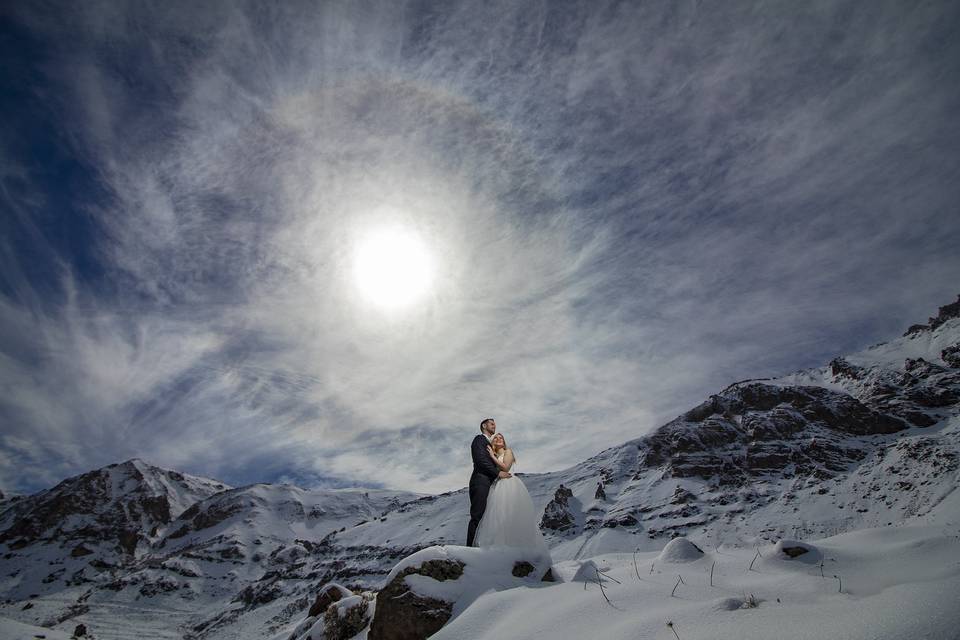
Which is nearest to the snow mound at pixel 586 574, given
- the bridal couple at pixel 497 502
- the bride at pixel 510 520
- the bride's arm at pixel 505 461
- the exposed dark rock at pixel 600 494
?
the bridal couple at pixel 497 502

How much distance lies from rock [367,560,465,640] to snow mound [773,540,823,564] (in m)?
3.41

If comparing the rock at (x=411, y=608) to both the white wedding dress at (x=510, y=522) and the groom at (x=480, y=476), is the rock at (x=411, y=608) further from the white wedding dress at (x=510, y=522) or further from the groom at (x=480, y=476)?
the groom at (x=480, y=476)

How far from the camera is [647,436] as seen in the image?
132m

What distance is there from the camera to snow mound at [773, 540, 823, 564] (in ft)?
13.7

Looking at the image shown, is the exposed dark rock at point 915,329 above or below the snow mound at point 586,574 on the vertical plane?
above

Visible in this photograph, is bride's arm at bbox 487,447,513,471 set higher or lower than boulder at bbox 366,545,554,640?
higher

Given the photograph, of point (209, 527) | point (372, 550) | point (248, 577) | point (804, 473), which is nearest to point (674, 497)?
point (804, 473)

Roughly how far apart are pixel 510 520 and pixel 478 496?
36.9 inches

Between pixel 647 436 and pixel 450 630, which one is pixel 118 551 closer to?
pixel 647 436

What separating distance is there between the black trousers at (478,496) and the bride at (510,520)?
0.12 metres

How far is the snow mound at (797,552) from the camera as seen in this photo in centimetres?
417

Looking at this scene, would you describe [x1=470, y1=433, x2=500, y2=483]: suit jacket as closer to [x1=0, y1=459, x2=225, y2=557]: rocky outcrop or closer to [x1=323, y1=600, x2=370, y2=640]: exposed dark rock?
[x1=323, y1=600, x2=370, y2=640]: exposed dark rock

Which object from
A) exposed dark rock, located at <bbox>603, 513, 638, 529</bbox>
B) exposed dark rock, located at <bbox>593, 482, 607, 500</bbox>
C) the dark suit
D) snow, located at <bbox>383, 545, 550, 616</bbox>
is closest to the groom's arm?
the dark suit

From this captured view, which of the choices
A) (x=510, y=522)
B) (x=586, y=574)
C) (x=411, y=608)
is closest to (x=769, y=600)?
(x=586, y=574)
